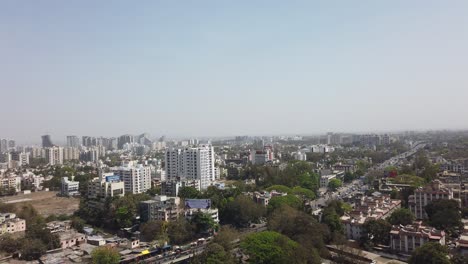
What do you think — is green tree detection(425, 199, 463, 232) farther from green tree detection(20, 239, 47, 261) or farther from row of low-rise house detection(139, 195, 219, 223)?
green tree detection(20, 239, 47, 261)

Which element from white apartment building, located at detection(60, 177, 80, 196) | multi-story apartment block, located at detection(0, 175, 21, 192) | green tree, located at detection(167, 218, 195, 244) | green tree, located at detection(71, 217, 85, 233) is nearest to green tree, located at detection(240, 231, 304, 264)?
green tree, located at detection(167, 218, 195, 244)

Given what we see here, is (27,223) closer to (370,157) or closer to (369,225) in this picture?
(369,225)

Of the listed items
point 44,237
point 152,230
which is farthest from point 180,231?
point 44,237

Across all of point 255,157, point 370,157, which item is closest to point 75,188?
point 255,157

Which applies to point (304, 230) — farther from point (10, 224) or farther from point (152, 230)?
point (10, 224)

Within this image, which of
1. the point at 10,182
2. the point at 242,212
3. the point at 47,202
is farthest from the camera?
the point at 10,182

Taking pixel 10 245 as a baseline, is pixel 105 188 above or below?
above

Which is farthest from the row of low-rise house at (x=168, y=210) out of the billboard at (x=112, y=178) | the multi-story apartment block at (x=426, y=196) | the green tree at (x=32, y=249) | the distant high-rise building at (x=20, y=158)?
the distant high-rise building at (x=20, y=158)
